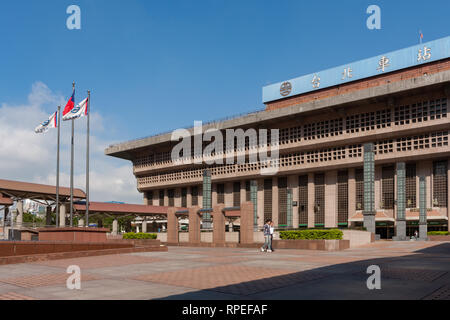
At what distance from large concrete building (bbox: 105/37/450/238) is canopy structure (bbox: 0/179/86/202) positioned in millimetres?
21041

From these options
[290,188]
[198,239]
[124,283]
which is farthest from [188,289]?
[290,188]

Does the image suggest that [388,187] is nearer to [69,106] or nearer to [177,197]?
[177,197]

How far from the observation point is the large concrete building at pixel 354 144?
1902 inches

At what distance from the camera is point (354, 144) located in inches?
2133

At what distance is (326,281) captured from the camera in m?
10.5

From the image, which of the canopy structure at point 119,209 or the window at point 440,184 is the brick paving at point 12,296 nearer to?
the canopy structure at point 119,209

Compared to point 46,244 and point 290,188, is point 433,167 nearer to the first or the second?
point 290,188

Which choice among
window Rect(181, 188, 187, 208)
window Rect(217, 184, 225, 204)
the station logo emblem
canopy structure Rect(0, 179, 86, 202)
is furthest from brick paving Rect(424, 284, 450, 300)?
window Rect(181, 188, 187, 208)

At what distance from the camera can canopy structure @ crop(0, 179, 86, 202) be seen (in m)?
44.4

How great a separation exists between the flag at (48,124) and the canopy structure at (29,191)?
49.0 feet

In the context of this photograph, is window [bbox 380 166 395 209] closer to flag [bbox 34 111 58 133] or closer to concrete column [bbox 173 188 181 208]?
concrete column [bbox 173 188 181 208]

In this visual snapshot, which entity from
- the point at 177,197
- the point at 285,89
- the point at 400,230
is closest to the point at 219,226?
the point at 400,230

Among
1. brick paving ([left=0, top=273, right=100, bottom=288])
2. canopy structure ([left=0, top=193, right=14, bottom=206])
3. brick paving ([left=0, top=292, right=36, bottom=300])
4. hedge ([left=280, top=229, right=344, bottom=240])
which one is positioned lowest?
hedge ([left=280, top=229, right=344, bottom=240])
